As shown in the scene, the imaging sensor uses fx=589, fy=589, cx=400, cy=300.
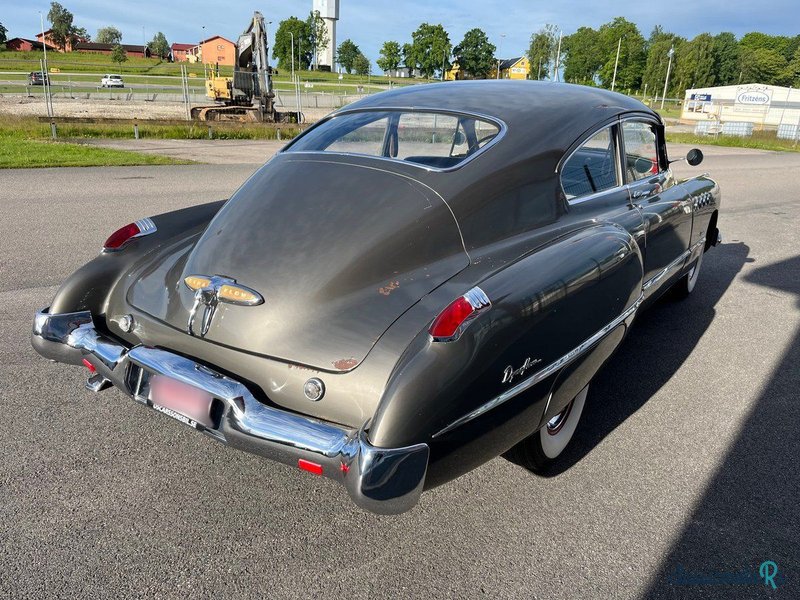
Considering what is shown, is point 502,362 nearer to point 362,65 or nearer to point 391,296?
point 391,296

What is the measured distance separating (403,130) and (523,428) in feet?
5.87

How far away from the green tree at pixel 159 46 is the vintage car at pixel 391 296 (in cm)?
11813

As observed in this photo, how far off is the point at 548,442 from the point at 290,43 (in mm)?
104816

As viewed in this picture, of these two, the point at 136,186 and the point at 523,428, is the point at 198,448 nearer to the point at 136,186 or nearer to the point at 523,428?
the point at 523,428

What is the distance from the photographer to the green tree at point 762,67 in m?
89.7

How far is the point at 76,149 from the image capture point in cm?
1319

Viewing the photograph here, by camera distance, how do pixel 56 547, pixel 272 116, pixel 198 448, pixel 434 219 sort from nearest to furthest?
pixel 56 547 → pixel 434 219 → pixel 198 448 → pixel 272 116

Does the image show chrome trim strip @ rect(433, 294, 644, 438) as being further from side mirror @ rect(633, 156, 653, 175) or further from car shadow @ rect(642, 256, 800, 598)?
side mirror @ rect(633, 156, 653, 175)

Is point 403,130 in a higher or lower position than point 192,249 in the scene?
higher

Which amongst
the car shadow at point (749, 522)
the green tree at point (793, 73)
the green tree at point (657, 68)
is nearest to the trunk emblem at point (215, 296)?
the car shadow at point (749, 522)

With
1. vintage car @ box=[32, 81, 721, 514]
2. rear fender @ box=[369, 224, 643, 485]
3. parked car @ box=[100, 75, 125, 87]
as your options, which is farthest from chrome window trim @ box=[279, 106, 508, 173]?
parked car @ box=[100, 75, 125, 87]

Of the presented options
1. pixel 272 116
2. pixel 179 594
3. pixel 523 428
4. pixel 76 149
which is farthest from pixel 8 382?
pixel 272 116

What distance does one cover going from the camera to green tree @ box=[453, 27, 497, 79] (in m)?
89.0

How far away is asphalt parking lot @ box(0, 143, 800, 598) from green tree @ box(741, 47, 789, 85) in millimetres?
105839
